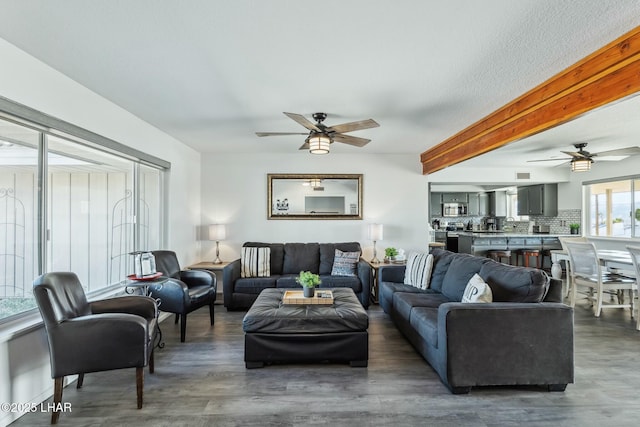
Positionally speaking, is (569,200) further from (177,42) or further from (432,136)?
(177,42)

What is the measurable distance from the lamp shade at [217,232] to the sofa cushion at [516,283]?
388cm

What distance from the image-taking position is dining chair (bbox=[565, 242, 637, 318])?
13.6 ft

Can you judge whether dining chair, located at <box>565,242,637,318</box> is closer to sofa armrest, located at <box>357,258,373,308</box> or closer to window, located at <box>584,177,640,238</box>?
window, located at <box>584,177,640,238</box>

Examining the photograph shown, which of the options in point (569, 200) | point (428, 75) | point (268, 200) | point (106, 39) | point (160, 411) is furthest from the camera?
point (569, 200)

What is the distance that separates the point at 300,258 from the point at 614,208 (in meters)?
6.45

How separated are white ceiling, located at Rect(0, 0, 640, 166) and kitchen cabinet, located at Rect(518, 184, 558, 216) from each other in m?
5.30

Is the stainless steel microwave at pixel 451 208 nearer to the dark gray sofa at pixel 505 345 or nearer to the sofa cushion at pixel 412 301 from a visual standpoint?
the sofa cushion at pixel 412 301

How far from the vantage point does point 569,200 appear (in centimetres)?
731

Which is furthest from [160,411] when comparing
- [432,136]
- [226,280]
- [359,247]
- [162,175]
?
[432,136]

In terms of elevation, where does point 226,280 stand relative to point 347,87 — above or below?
below

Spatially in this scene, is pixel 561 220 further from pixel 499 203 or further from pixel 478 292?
pixel 478 292

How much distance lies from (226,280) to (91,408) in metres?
2.34

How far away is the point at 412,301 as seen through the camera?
3348mm

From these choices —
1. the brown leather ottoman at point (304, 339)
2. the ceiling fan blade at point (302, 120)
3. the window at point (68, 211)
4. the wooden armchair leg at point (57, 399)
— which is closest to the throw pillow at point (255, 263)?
the window at point (68, 211)
